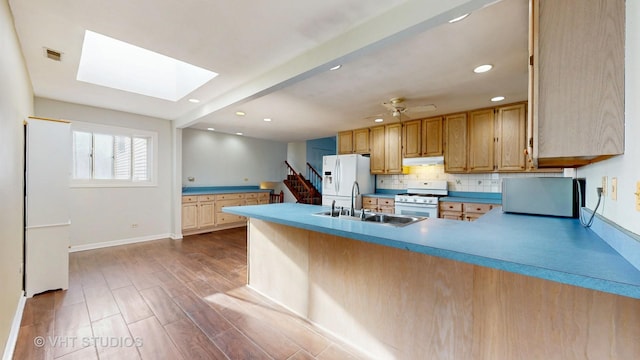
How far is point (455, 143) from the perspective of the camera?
14.4 feet

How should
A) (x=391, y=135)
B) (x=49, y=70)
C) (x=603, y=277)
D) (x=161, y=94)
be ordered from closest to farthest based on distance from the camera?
(x=603, y=277), (x=49, y=70), (x=161, y=94), (x=391, y=135)

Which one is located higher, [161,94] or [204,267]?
[161,94]

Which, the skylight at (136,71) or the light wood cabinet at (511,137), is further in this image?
the light wood cabinet at (511,137)

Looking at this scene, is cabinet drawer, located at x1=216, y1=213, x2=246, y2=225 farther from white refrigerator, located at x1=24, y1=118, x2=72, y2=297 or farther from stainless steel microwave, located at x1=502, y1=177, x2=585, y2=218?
stainless steel microwave, located at x1=502, y1=177, x2=585, y2=218

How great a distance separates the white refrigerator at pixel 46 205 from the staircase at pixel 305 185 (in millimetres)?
5193

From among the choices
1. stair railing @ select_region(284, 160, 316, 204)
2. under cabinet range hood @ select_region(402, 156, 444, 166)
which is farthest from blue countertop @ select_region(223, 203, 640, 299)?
stair railing @ select_region(284, 160, 316, 204)

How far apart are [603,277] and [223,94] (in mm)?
3800

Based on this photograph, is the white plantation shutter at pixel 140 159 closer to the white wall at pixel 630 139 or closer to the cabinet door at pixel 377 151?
the cabinet door at pixel 377 151

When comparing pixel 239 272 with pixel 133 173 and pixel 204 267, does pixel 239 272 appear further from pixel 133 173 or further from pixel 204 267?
pixel 133 173

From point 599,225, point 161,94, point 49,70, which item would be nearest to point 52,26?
point 49,70

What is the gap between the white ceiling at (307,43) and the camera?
68.4 inches

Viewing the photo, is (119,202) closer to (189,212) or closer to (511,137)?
(189,212)

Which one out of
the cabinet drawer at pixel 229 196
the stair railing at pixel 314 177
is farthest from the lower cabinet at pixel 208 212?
the stair railing at pixel 314 177

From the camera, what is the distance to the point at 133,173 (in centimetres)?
481
